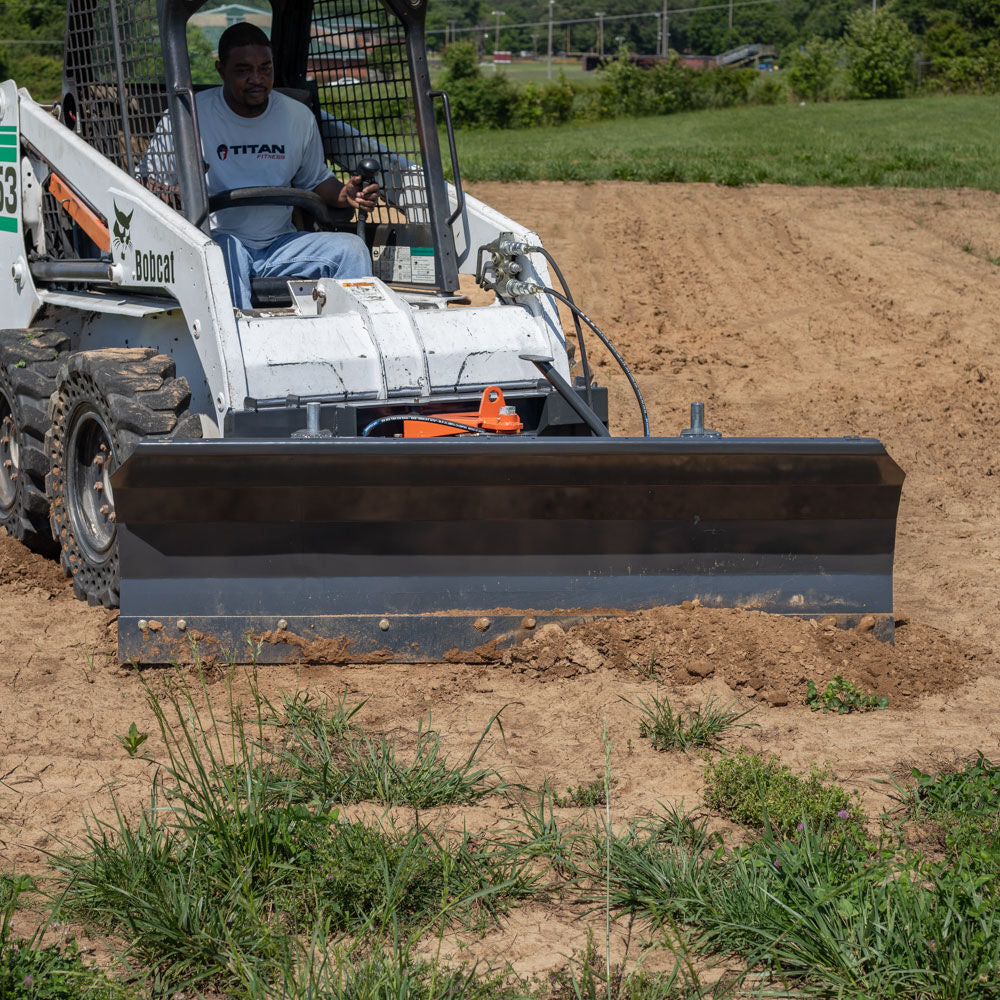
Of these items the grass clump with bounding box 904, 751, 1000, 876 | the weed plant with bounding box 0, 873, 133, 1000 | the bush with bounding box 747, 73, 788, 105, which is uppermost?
the bush with bounding box 747, 73, 788, 105

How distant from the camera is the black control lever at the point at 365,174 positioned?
21.3 feet

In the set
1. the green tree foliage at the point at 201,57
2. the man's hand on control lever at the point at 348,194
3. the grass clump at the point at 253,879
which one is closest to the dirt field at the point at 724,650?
the grass clump at the point at 253,879

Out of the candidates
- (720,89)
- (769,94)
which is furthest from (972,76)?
(720,89)

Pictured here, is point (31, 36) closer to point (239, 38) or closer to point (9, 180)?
point (9, 180)

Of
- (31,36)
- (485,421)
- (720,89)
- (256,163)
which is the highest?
(31,36)

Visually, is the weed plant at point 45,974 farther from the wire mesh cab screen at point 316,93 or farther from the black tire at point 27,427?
the wire mesh cab screen at point 316,93

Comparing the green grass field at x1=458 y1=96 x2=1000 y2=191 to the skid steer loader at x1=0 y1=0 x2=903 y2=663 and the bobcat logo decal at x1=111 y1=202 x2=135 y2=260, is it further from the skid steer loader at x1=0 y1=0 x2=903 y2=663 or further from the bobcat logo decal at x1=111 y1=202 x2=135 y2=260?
the bobcat logo decal at x1=111 y1=202 x2=135 y2=260

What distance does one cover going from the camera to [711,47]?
3974 inches

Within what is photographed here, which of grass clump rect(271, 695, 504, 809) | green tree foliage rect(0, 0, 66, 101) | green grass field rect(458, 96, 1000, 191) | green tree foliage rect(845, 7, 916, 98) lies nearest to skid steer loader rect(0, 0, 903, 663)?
grass clump rect(271, 695, 504, 809)

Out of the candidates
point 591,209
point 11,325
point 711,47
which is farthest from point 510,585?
point 711,47

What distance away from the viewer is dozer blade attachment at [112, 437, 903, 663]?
4.65 m

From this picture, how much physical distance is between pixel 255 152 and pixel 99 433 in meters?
1.49

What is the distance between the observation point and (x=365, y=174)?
6.59 m

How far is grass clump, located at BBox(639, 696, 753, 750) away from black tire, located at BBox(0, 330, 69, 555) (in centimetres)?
292
